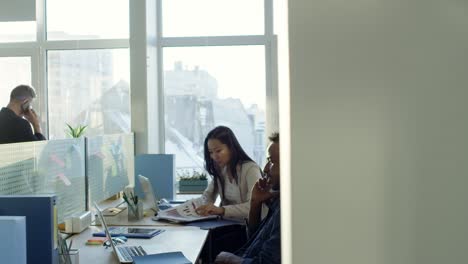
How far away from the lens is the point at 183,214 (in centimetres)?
305

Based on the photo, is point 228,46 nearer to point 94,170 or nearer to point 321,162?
point 94,170

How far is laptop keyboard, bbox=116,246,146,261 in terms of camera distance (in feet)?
6.97

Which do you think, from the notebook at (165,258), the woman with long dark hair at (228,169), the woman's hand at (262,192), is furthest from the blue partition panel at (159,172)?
the notebook at (165,258)

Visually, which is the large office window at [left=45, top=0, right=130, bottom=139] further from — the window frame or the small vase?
the small vase

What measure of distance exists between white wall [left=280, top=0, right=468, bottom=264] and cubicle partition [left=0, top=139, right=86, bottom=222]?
62.3 inches

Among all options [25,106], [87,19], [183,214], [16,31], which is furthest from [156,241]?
[16,31]

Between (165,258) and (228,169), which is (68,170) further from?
(228,169)

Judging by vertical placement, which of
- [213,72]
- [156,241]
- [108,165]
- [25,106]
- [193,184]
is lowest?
[156,241]

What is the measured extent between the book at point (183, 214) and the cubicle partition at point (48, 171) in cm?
52

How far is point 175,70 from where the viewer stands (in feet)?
16.2

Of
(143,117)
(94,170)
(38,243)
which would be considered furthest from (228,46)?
(38,243)

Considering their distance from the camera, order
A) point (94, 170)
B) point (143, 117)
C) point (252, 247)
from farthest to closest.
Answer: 1. point (143, 117)
2. point (94, 170)
3. point (252, 247)

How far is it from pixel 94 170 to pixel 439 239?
256 cm

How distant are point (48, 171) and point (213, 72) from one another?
281 centimetres
